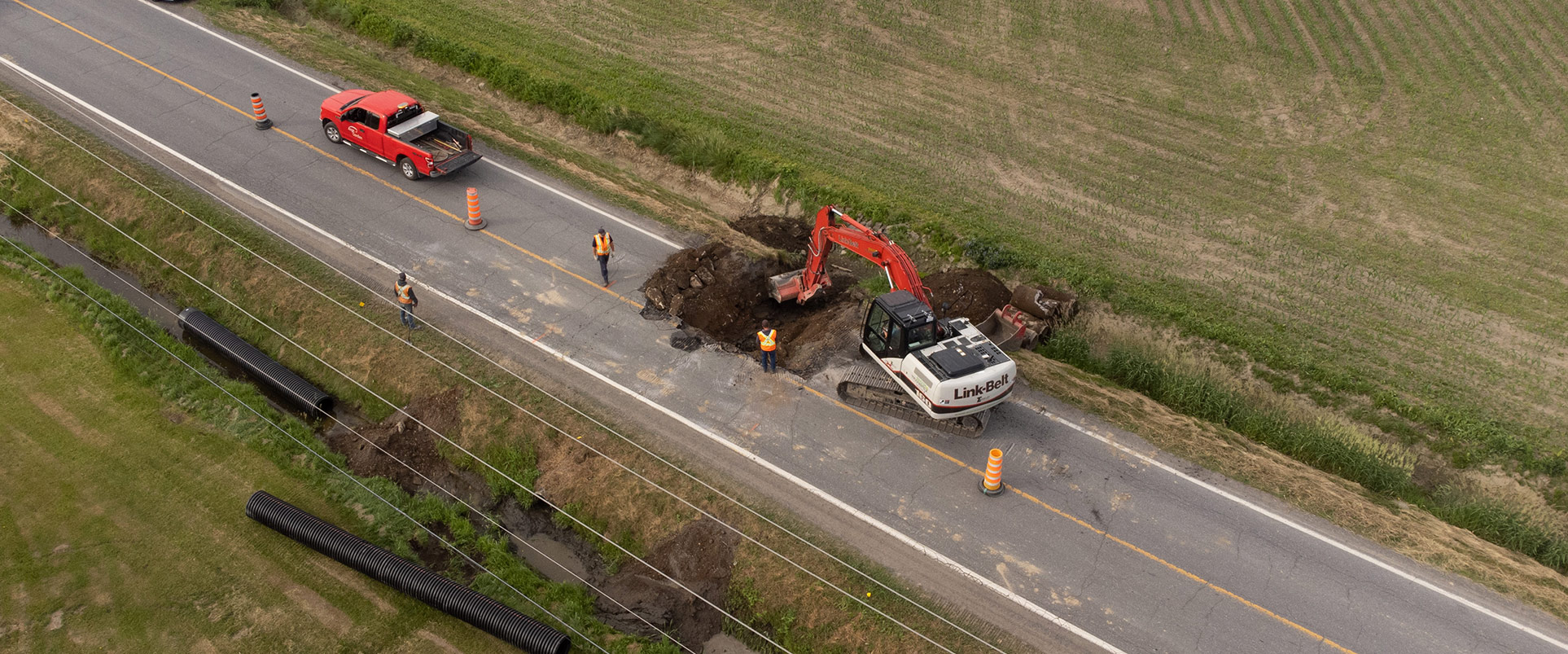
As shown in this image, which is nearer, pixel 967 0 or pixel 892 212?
pixel 892 212

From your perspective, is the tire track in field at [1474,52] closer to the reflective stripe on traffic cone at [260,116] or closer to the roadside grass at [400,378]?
the roadside grass at [400,378]

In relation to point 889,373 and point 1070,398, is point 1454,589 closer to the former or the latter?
point 1070,398

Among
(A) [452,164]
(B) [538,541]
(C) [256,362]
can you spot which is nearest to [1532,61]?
(A) [452,164]

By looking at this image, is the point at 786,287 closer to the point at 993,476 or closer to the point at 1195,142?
the point at 993,476

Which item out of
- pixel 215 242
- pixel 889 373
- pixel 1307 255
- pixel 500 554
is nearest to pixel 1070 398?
pixel 889 373

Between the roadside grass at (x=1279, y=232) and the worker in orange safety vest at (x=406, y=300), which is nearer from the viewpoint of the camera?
the roadside grass at (x=1279, y=232)

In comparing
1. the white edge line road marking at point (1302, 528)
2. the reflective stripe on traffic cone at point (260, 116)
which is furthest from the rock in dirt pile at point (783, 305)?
the reflective stripe on traffic cone at point (260, 116)

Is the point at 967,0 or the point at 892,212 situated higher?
the point at 967,0
